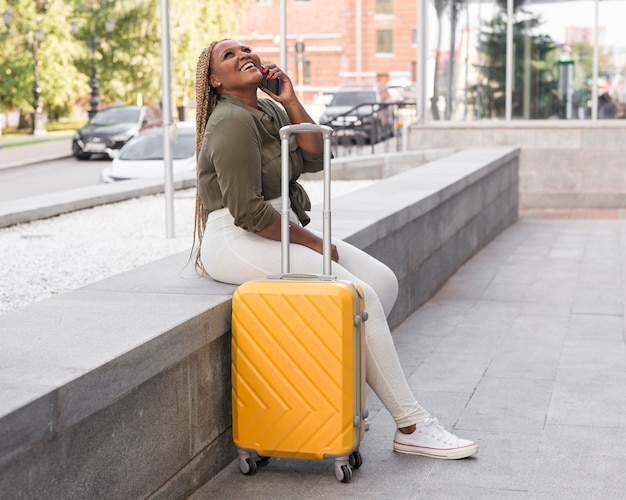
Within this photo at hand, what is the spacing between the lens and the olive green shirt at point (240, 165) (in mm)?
4426

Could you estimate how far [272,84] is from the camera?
15.7 feet

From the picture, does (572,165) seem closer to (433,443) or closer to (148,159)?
(148,159)

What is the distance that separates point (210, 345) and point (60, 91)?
44057mm

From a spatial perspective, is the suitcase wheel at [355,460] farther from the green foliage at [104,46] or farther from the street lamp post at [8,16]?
the green foliage at [104,46]

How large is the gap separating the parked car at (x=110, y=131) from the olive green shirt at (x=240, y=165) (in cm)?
2971

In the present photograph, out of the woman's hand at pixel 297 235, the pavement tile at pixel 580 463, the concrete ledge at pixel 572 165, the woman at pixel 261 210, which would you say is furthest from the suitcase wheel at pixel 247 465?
the concrete ledge at pixel 572 165

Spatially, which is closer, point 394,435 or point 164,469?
point 164,469

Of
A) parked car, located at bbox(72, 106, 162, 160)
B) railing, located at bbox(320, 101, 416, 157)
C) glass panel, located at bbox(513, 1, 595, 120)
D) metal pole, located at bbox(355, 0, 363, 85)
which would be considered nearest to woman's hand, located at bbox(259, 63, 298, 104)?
glass panel, located at bbox(513, 1, 595, 120)

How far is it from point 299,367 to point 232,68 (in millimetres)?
1319

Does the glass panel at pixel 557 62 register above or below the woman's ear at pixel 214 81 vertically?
above

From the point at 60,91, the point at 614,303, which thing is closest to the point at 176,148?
the point at 614,303

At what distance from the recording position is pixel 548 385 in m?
5.98

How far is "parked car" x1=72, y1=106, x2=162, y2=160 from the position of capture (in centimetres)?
3425

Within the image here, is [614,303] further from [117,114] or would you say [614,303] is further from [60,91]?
[60,91]
